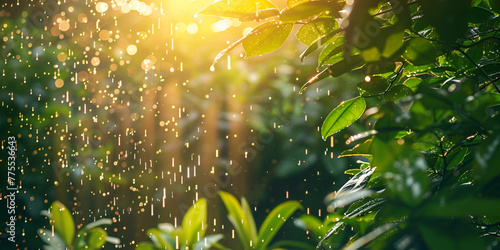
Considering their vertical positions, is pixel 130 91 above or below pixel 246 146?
above

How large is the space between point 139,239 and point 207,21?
1.34 meters

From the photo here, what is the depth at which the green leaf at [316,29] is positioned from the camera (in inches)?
16.0

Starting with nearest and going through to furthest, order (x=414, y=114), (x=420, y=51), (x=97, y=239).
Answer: (x=414, y=114)
(x=420, y=51)
(x=97, y=239)

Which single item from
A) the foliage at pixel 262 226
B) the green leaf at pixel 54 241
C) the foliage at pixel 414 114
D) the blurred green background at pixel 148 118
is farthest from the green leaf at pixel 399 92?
the blurred green background at pixel 148 118

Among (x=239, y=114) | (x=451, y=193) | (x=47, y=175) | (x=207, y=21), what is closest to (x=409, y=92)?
(x=451, y=193)

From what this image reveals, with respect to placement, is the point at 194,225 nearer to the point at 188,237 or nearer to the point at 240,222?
the point at 188,237

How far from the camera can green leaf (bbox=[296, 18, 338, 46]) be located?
1.34ft

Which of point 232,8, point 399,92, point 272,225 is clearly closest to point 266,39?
point 232,8

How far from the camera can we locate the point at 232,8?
1.24 feet

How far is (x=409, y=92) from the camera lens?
457mm

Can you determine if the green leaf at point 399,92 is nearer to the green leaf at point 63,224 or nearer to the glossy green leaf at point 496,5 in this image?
the glossy green leaf at point 496,5

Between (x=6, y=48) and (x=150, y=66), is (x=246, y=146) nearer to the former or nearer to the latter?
(x=150, y=66)

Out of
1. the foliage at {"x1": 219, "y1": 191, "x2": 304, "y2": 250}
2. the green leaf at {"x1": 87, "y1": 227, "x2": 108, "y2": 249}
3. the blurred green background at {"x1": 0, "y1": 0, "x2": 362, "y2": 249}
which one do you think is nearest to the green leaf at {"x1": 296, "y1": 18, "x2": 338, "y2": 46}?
the foliage at {"x1": 219, "y1": 191, "x2": 304, "y2": 250}

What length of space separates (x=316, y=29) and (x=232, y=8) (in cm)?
10
